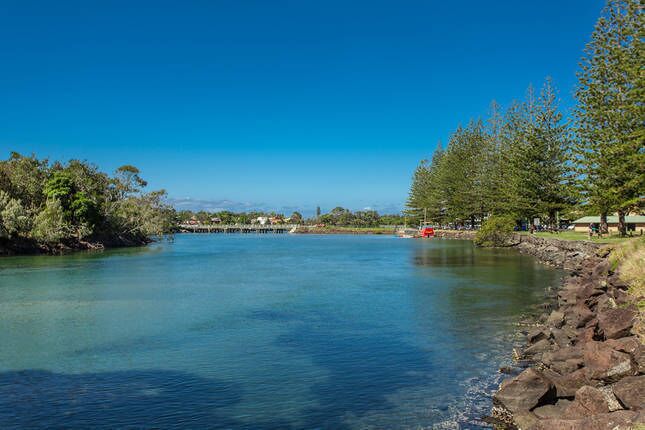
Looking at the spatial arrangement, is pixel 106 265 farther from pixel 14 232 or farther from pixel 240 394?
pixel 240 394

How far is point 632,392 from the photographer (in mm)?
9281

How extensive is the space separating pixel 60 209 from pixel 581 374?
63.8 meters

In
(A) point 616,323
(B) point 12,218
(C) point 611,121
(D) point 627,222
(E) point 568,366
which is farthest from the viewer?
(D) point 627,222

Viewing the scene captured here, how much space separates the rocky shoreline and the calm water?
3.30 feet

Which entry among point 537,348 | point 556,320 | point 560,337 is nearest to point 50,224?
point 556,320

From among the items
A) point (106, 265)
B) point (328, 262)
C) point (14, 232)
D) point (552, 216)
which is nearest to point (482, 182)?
Answer: point (552, 216)

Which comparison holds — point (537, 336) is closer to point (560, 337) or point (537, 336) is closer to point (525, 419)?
point (560, 337)

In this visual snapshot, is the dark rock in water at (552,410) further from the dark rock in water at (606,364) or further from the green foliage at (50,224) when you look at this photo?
the green foliage at (50,224)

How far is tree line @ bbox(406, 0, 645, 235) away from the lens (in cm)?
3791

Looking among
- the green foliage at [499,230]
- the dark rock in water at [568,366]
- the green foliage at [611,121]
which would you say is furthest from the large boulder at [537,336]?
the green foliage at [499,230]

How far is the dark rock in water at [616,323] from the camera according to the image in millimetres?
13871

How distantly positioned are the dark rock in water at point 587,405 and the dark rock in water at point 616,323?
5.08 metres

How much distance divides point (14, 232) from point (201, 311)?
1727 inches

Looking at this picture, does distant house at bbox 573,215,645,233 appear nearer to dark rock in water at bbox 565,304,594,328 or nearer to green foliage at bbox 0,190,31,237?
dark rock in water at bbox 565,304,594,328
